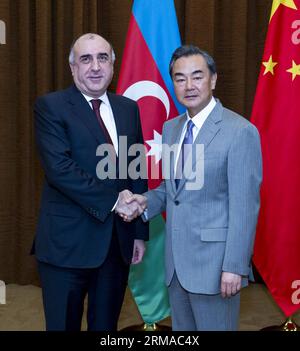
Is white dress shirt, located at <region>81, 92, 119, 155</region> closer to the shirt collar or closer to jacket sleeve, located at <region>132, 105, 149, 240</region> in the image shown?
jacket sleeve, located at <region>132, 105, 149, 240</region>

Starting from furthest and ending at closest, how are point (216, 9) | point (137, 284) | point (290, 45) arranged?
point (216, 9), point (137, 284), point (290, 45)

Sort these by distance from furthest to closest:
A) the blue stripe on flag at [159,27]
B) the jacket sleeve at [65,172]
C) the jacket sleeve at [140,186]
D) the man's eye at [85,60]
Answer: the blue stripe on flag at [159,27]
the jacket sleeve at [140,186]
the man's eye at [85,60]
the jacket sleeve at [65,172]

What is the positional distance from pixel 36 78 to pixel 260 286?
236 centimetres

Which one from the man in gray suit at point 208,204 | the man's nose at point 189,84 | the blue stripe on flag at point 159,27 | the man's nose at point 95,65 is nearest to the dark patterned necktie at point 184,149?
the man in gray suit at point 208,204

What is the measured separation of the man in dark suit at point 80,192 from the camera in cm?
184

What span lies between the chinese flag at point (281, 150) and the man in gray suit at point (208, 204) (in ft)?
3.04

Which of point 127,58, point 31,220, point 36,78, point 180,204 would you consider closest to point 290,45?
point 127,58

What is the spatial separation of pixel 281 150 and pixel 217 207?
3.63ft

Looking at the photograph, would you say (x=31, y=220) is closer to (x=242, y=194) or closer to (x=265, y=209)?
(x=265, y=209)

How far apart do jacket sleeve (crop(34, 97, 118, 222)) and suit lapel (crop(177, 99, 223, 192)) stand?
309mm

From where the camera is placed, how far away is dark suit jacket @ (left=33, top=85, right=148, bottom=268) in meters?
1.82

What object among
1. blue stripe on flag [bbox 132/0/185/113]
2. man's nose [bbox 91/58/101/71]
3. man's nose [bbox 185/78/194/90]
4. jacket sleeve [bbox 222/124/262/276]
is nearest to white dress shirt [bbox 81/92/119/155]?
man's nose [bbox 91/58/101/71]

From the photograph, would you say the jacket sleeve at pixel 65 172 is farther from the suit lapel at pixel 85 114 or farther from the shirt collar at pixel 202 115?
the shirt collar at pixel 202 115

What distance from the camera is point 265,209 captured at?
274 cm
